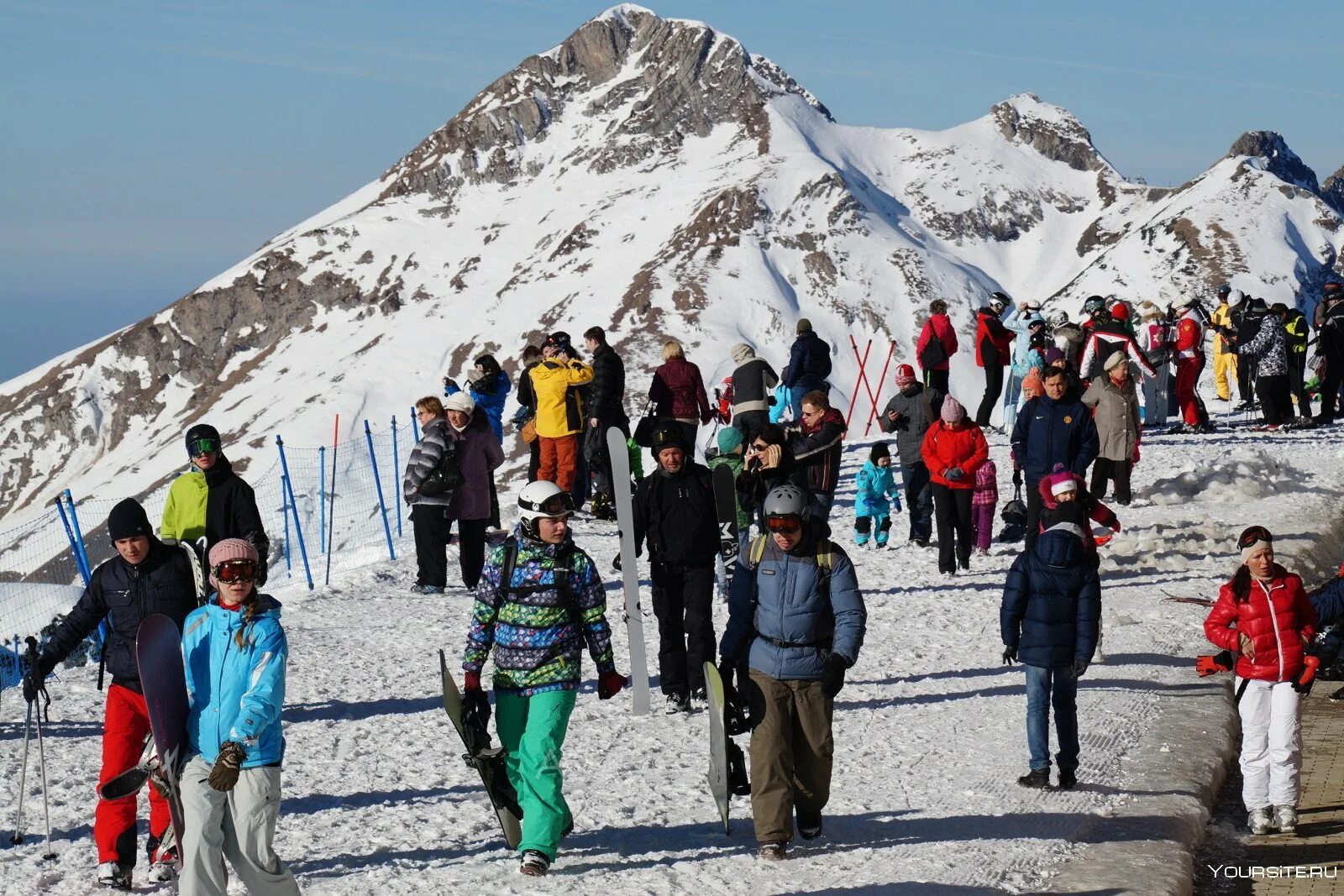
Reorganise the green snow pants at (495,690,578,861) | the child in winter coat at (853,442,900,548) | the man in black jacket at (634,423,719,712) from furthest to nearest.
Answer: the child in winter coat at (853,442,900,548) → the man in black jacket at (634,423,719,712) → the green snow pants at (495,690,578,861)

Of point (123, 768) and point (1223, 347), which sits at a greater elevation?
point (1223, 347)

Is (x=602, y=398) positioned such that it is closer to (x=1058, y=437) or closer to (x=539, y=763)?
(x=1058, y=437)

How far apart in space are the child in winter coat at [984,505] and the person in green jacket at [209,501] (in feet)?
25.4

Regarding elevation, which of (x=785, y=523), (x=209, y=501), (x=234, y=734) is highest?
(x=209, y=501)

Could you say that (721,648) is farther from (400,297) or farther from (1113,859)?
(400,297)

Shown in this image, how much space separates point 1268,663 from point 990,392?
1420cm

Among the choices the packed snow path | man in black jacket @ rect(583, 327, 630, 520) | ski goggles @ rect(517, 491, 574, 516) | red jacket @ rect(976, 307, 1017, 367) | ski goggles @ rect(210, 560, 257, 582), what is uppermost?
red jacket @ rect(976, 307, 1017, 367)

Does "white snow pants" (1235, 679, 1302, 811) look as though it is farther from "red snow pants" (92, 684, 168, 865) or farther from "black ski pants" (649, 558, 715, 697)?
"red snow pants" (92, 684, 168, 865)

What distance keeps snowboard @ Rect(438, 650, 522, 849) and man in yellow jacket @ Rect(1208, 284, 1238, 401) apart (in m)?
18.8

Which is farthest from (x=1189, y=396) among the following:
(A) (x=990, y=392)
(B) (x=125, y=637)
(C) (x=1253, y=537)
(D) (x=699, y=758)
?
(B) (x=125, y=637)

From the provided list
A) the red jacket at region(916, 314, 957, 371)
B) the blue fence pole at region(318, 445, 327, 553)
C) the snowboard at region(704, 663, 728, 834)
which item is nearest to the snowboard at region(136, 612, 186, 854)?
the snowboard at region(704, 663, 728, 834)

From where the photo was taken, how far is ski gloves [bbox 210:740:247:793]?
5582mm

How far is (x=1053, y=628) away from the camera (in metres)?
8.16

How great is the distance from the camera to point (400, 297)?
176625 mm
